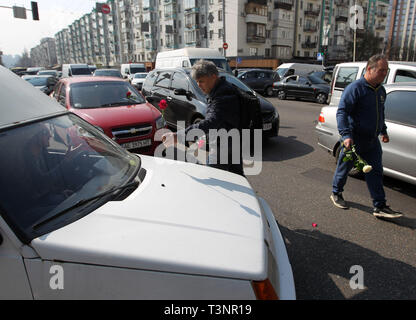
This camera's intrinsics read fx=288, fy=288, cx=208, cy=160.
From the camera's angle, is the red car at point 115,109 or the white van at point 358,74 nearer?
the red car at point 115,109

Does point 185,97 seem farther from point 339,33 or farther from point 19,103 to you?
point 339,33

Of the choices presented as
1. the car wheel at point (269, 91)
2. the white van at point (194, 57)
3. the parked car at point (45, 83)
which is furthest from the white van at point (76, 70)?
the car wheel at point (269, 91)

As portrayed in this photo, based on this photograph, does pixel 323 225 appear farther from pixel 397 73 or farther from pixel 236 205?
pixel 397 73

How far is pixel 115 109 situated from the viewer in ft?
18.7

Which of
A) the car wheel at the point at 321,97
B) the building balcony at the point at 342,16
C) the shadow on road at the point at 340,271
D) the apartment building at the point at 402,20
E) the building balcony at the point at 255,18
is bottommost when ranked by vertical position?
the shadow on road at the point at 340,271

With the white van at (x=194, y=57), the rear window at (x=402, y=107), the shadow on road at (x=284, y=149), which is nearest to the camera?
the rear window at (x=402, y=107)

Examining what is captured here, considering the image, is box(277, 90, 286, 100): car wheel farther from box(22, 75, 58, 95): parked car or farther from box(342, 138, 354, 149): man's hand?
box(342, 138, 354, 149): man's hand

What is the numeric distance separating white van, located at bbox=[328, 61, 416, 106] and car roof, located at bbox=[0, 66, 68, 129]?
7.28 m

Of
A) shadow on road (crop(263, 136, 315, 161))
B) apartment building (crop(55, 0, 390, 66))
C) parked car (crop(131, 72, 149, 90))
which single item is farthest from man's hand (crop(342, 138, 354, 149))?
apartment building (crop(55, 0, 390, 66))

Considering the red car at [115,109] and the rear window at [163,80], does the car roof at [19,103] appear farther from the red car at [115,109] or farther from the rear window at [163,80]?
the rear window at [163,80]

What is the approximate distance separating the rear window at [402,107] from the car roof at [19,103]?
458 cm

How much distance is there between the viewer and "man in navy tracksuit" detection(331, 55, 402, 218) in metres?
3.49

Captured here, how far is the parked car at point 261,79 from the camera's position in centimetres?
1980
